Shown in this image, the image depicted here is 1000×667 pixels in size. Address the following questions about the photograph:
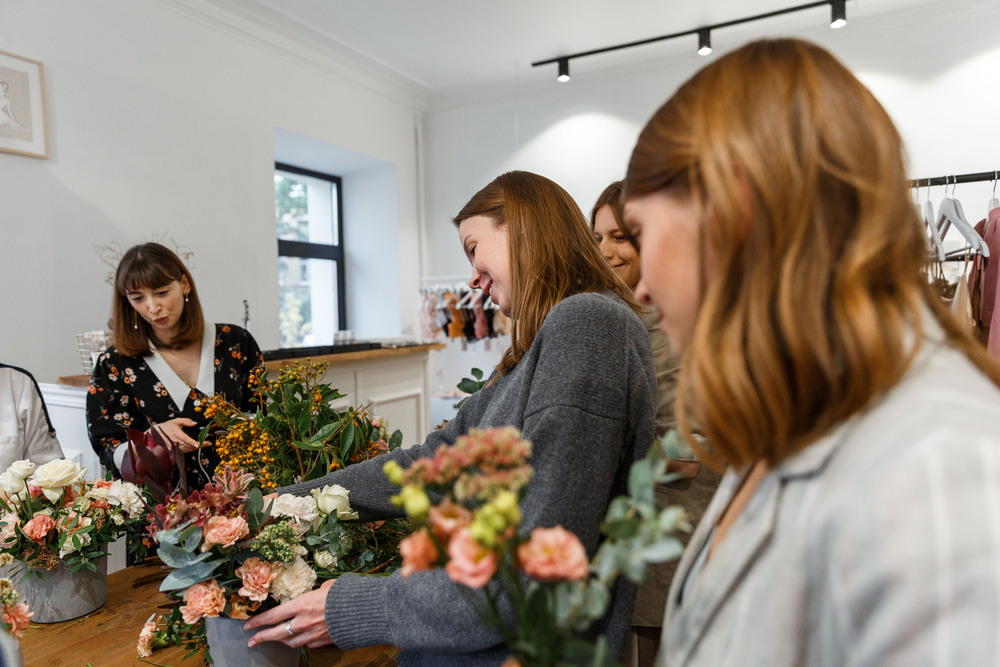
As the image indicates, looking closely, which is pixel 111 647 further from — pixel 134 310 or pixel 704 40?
pixel 704 40

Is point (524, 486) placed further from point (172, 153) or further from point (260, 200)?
point (260, 200)

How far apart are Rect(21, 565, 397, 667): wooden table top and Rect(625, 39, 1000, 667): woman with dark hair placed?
2.23 feet

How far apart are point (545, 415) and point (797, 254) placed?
0.39 meters

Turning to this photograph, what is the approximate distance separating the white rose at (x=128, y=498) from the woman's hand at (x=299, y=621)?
1.55 feet

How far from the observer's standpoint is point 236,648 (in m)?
0.86

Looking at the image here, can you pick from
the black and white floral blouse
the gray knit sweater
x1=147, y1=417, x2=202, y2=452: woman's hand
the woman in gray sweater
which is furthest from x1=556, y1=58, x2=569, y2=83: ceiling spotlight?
the gray knit sweater

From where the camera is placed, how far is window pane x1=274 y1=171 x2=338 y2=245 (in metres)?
5.37

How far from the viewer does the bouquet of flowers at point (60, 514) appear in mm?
1072

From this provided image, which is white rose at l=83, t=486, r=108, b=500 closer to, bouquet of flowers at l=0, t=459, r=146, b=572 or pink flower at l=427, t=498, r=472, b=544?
bouquet of flowers at l=0, t=459, r=146, b=572

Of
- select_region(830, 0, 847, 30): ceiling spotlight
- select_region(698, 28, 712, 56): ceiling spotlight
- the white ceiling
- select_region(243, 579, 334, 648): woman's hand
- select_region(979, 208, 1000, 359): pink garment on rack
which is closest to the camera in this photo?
select_region(243, 579, 334, 648): woman's hand

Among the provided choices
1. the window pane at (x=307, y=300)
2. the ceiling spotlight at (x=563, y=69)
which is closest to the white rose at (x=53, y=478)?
the window pane at (x=307, y=300)

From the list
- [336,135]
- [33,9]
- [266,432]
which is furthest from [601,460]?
[336,135]

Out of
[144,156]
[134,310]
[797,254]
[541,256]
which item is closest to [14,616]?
[541,256]

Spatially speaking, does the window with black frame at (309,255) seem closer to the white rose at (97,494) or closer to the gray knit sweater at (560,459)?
the white rose at (97,494)
